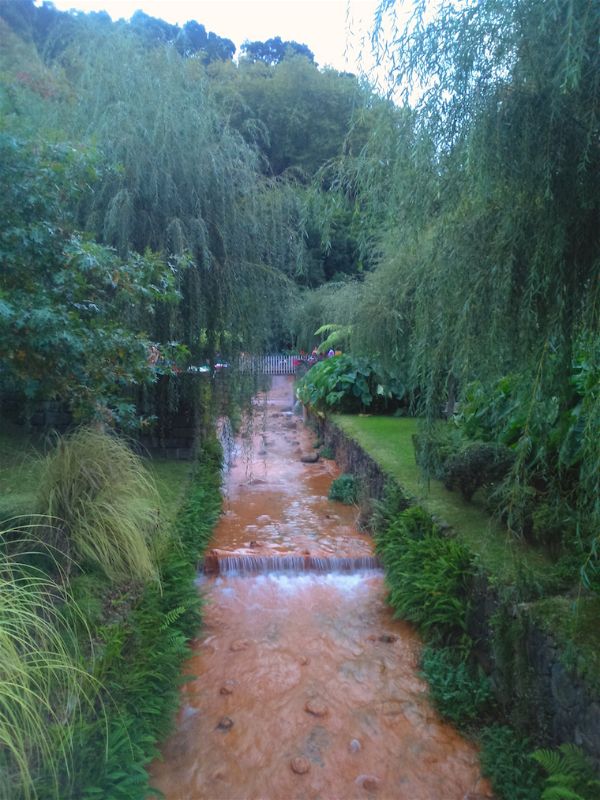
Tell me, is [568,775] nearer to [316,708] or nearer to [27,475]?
[316,708]

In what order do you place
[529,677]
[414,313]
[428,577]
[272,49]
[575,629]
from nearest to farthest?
[575,629] → [529,677] → [414,313] → [428,577] → [272,49]

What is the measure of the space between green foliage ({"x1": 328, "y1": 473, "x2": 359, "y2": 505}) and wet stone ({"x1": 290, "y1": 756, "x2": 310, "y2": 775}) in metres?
5.56

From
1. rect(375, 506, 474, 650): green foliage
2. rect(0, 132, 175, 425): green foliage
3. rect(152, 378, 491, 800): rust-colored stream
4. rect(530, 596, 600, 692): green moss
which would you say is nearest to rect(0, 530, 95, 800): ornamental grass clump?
rect(152, 378, 491, 800): rust-colored stream

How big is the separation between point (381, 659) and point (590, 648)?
6.71 feet

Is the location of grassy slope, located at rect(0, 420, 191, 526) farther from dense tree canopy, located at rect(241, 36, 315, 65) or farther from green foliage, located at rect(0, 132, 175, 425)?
dense tree canopy, located at rect(241, 36, 315, 65)

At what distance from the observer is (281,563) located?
261 inches

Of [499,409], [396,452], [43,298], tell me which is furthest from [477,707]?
[396,452]

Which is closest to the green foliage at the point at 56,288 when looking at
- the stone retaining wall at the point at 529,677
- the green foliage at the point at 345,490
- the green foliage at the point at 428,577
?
the green foliage at the point at 428,577

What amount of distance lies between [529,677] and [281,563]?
3397 mm

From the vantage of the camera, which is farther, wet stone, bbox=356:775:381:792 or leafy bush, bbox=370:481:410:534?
leafy bush, bbox=370:481:410:534

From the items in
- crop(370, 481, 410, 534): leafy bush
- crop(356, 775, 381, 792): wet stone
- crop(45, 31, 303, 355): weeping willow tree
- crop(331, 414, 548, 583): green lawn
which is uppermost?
crop(45, 31, 303, 355): weeping willow tree

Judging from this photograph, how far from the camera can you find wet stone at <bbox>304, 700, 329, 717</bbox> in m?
4.17

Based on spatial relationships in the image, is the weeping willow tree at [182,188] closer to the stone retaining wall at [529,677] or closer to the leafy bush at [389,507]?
the leafy bush at [389,507]

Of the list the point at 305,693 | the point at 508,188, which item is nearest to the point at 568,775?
the point at 305,693
